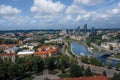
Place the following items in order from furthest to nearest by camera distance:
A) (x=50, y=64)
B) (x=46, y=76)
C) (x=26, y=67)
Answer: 1. (x=50, y=64)
2. (x=26, y=67)
3. (x=46, y=76)

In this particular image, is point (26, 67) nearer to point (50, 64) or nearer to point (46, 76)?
point (46, 76)

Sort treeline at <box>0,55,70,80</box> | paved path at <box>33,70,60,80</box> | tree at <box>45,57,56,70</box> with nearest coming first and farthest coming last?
treeline at <box>0,55,70,80</box>, paved path at <box>33,70,60,80</box>, tree at <box>45,57,56,70</box>

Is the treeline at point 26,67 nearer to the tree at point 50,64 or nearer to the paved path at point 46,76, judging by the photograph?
the tree at point 50,64

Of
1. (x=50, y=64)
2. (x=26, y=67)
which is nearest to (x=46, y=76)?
(x=26, y=67)

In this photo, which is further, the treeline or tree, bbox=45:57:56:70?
tree, bbox=45:57:56:70

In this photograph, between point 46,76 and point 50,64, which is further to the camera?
point 50,64

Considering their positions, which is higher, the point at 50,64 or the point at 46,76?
the point at 50,64

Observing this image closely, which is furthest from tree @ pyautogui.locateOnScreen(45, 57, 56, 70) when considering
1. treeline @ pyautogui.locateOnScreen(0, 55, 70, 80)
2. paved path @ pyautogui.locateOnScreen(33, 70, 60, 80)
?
paved path @ pyautogui.locateOnScreen(33, 70, 60, 80)

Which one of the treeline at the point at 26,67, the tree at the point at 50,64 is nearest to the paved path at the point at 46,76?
the treeline at the point at 26,67

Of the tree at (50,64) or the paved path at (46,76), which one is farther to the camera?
the tree at (50,64)

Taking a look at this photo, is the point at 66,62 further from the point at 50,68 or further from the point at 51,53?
the point at 51,53

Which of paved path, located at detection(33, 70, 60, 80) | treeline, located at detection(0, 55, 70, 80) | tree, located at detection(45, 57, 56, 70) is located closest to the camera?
treeline, located at detection(0, 55, 70, 80)

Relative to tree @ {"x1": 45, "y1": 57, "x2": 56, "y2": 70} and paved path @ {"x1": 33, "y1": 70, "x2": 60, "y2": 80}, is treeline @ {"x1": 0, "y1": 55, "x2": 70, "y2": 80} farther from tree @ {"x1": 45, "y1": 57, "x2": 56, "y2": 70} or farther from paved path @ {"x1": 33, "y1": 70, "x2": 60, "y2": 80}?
paved path @ {"x1": 33, "y1": 70, "x2": 60, "y2": 80}
